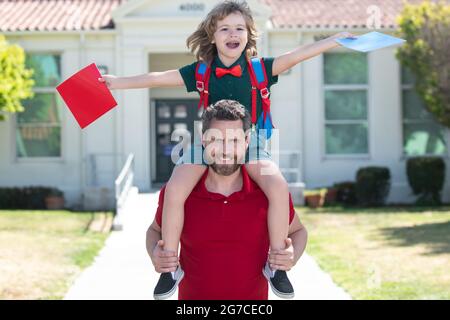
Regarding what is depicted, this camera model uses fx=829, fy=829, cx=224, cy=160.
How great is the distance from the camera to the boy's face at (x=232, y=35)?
3.96 metres

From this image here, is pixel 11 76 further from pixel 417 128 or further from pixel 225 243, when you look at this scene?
pixel 225 243

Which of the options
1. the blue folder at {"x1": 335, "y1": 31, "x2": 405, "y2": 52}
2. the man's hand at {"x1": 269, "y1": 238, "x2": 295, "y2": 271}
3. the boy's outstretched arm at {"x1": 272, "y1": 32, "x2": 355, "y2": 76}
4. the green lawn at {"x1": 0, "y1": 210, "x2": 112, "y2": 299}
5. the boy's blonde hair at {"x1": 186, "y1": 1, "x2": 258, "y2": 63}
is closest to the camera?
the blue folder at {"x1": 335, "y1": 31, "x2": 405, "y2": 52}

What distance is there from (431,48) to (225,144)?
14.7 m

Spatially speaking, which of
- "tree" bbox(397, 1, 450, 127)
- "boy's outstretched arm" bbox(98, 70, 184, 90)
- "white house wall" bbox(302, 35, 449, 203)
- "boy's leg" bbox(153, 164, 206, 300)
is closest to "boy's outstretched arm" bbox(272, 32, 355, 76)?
"boy's outstretched arm" bbox(98, 70, 184, 90)

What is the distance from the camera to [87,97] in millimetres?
4035

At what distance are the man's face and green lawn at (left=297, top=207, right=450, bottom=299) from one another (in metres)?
5.50

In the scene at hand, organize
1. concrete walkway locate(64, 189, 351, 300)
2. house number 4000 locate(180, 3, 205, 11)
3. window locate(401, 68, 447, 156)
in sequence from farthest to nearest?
window locate(401, 68, 447, 156), house number 4000 locate(180, 3, 205, 11), concrete walkway locate(64, 189, 351, 300)

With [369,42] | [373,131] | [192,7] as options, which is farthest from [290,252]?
[373,131]

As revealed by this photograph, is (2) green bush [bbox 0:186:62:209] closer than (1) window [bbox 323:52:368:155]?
Yes

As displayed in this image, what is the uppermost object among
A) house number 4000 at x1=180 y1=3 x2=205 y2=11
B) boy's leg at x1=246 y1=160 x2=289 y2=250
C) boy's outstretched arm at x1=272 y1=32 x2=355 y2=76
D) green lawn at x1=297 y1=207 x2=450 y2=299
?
house number 4000 at x1=180 y1=3 x2=205 y2=11

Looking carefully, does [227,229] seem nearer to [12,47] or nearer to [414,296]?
[414,296]

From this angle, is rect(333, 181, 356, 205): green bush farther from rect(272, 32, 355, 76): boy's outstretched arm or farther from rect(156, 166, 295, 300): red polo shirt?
rect(156, 166, 295, 300): red polo shirt

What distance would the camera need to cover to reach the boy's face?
3961mm
